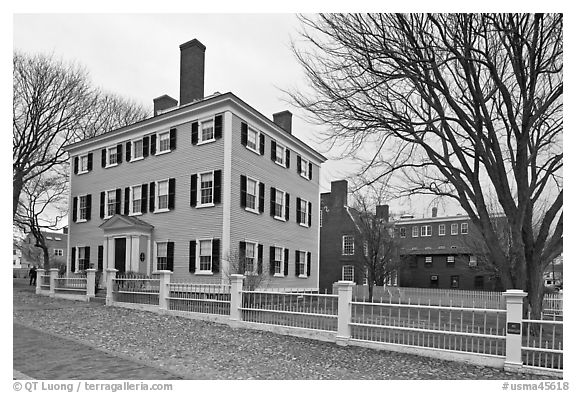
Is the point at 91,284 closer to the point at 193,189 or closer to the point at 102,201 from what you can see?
the point at 193,189

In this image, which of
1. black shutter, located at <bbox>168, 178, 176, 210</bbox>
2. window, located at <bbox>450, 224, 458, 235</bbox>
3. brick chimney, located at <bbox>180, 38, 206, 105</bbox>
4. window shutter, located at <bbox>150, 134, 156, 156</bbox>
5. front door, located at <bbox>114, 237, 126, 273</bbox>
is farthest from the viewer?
window, located at <bbox>450, 224, 458, 235</bbox>

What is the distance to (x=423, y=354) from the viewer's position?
Result: 9.29 m

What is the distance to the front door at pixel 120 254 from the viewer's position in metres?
22.4

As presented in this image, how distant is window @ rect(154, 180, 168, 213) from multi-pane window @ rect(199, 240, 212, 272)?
124 inches

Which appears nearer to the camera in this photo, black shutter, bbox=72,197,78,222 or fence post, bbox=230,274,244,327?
fence post, bbox=230,274,244,327

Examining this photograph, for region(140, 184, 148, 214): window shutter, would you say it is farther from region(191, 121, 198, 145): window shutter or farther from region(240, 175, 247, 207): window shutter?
region(240, 175, 247, 207): window shutter

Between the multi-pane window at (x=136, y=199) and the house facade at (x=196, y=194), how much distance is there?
0.05m

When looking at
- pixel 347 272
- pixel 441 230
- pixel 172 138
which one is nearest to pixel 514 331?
pixel 172 138

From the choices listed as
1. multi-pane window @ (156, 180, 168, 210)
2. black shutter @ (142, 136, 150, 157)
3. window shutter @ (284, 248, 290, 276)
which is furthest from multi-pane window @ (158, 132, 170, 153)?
window shutter @ (284, 248, 290, 276)

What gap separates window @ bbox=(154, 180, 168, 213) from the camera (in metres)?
22.2

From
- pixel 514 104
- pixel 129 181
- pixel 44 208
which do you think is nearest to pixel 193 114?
pixel 129 181

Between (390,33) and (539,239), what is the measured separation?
254 inches

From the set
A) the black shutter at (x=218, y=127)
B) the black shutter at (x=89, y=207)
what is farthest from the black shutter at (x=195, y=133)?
the black shutter at (x=89, y=207)

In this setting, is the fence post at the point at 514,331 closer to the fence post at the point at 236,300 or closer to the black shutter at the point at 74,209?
the fence post at the point at 236,300
